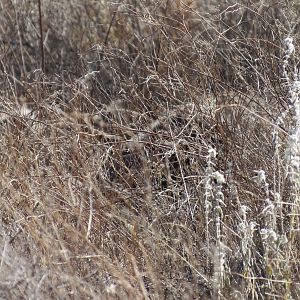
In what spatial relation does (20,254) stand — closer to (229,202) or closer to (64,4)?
(229,202)

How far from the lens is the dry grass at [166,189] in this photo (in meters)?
2.97

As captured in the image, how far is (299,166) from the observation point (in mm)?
3043

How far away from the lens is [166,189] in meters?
3.88

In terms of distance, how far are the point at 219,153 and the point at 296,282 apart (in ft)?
3.38

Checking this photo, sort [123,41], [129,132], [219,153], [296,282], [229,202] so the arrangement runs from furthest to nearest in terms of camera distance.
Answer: [123,41], [129,132], [219,153], [229,202], [296,282]

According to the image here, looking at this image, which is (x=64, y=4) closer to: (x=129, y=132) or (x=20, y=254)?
(x=129, y=132)

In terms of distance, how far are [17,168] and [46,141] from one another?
0.69 feet

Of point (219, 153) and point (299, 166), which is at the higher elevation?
point (299, 166)

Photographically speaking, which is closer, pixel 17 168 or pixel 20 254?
pixel 20 254

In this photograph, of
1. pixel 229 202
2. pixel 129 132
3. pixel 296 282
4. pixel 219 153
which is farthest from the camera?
pixel 129 132

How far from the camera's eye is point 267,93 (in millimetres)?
4227

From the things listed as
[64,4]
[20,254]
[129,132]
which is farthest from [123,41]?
[20,254]

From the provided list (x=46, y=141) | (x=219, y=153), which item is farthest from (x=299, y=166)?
(x=46, y=141)

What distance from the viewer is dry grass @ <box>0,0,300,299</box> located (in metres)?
2.97
